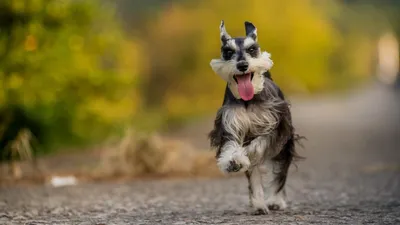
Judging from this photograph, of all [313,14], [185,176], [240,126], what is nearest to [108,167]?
[185,176]

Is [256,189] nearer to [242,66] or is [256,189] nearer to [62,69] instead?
[242,66]

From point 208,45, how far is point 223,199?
34.0 meters

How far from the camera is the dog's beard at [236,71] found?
372 inches

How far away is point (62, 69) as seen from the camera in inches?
780

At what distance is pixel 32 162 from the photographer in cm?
1850

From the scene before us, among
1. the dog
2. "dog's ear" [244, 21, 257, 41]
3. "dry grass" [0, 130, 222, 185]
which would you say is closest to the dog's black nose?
the dog

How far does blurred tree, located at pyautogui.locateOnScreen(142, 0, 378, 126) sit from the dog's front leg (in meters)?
26.0

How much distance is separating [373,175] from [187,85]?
100 ft

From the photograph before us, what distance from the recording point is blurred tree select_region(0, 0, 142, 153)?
61.4 feet

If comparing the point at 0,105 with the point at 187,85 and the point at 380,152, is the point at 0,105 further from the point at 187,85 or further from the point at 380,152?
the point at 187,85

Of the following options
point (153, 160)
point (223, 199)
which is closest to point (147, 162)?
point (153, 160)

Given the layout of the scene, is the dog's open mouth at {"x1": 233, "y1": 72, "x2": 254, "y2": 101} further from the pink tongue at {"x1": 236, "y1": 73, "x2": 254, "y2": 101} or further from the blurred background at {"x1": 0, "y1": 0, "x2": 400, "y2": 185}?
the blurred background at {"x1": 0, "y1": 0, "x2": 400, "y2": 185}

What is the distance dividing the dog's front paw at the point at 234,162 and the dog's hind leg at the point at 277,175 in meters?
0.88

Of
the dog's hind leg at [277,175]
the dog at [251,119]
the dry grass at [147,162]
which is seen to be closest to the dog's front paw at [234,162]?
the dog at [251,119]
